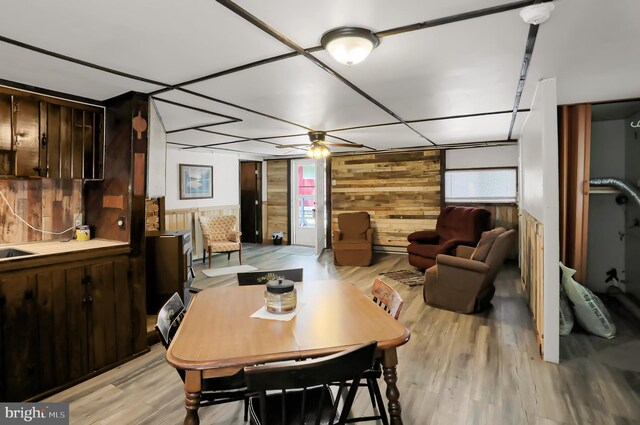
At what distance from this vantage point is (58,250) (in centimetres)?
255

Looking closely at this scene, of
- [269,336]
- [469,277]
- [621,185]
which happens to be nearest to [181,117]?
[269,336]

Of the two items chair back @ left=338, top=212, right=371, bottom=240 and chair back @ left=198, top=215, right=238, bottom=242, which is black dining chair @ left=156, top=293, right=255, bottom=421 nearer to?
chair back @ left=198, top=215, right=238, bottom=242

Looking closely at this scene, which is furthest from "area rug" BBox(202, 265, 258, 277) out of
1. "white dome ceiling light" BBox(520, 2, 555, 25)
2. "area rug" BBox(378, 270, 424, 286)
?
"white dome ceiling light" BBox(520, 2, 555, 25)

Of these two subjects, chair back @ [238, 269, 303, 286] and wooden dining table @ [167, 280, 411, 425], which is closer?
wooden dining table @ [167, 280, 411, 425]

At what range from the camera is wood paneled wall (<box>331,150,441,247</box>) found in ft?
22.9

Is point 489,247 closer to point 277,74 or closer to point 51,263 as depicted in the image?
Result: point 277,74

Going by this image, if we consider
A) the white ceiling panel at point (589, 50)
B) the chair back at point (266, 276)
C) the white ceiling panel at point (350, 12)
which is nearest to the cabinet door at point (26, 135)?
the chair back at point (266, 276)

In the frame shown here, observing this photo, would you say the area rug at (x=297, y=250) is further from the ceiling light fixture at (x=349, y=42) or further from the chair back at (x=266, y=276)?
the ceiling light fixture at (x=349, y=42)

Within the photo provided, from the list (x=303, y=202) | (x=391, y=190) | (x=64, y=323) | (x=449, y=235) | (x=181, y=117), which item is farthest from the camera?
(x=303, y=202)

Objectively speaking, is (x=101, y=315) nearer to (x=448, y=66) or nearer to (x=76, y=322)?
(x=76, y=322)

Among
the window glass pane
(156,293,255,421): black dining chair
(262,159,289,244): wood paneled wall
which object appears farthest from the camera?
(262,159,289,244): wood paneled wall

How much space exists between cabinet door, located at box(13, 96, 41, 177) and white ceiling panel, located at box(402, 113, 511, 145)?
12.2 ft

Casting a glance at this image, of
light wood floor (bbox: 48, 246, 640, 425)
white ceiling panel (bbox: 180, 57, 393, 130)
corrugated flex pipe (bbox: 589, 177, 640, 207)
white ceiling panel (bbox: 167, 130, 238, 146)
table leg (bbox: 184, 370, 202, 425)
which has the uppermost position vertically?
white ceiling panel (bbox: 167, 130, 238, 146)

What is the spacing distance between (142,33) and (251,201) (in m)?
7.24
